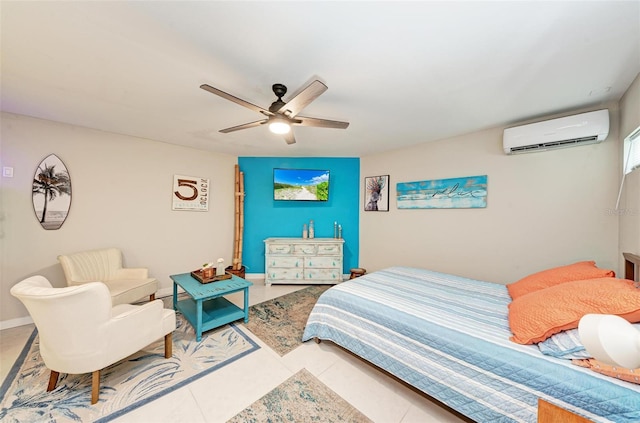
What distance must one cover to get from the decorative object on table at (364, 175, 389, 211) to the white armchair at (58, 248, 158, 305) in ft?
12.0

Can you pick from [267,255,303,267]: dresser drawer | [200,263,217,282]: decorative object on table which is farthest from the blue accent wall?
[200,263,217,282]: decorative object on table

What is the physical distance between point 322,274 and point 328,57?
3334mm

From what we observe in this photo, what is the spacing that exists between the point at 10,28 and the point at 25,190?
2.21 metres

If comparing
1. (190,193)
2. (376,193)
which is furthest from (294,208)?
(190,193)

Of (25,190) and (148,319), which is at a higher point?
(25,190)

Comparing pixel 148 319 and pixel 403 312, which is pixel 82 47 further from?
pixel 403 312

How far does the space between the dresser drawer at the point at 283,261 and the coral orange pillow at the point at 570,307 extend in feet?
10.00

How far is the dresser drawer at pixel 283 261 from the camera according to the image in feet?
13.0

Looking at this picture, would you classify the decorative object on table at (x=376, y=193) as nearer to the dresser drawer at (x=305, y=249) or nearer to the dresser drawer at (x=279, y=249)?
the dresser drawer at (x=305, y=249)

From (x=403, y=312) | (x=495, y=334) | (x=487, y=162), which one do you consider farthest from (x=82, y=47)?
(x=487, y=162)

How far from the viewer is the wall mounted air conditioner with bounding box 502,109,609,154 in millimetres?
2051

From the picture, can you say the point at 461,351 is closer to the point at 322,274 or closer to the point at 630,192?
the point at 630,192

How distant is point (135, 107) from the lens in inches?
92.4

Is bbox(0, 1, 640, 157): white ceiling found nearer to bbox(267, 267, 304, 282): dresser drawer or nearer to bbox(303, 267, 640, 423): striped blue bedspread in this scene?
bbox(303, 267, 640, 423): striped blue bedspread
